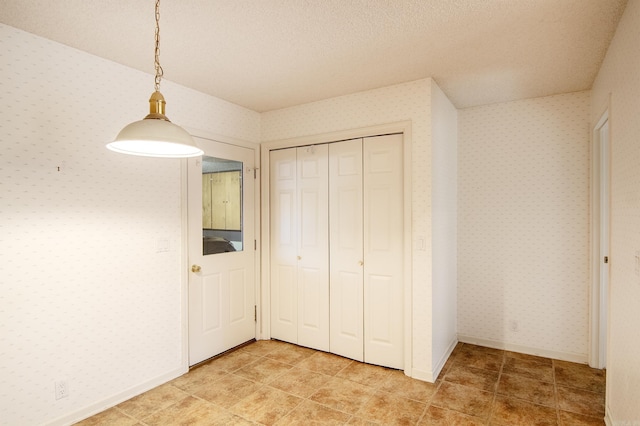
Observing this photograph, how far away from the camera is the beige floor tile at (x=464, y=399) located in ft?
8.30

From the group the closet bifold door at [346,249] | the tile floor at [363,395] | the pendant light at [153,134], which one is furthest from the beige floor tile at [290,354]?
→ the pendant light at [153,134]

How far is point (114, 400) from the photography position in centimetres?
262

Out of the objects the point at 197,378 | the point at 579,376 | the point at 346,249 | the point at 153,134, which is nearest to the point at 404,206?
the point at 346,249

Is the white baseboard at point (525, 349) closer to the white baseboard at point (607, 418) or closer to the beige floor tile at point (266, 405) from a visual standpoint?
the white baseboard at point (607, 418)

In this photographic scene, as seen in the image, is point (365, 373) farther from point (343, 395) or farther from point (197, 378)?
point (197, 378)

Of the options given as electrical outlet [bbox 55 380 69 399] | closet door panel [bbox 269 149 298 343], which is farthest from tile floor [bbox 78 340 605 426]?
closet door panel [bbox 269 149 298 343]

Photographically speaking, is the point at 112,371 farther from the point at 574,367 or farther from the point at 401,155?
the point at 574,367

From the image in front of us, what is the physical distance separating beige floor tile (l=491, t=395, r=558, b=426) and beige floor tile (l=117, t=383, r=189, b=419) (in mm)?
2329

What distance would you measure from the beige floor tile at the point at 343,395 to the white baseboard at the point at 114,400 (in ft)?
4.12

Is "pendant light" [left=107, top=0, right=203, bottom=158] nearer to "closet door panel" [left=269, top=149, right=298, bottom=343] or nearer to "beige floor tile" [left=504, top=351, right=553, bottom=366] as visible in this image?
"closet door panel" [left=269, top=149, right=298, bottom=343]

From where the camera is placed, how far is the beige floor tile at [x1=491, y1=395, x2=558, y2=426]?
7.82ft

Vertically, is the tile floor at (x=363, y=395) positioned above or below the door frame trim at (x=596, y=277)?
below

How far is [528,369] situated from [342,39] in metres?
3.25

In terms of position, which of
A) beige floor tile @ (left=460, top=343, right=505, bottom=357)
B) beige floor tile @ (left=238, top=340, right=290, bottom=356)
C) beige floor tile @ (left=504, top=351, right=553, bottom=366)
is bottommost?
beige floor tile @ (left=460, top=343, right=505, bottom=357)
